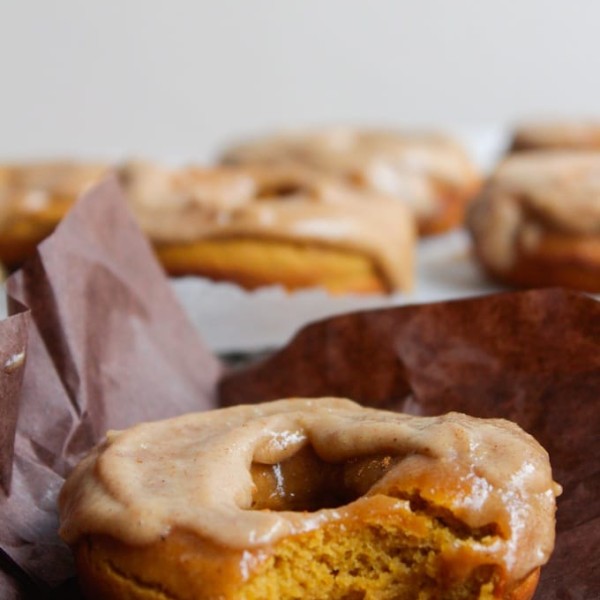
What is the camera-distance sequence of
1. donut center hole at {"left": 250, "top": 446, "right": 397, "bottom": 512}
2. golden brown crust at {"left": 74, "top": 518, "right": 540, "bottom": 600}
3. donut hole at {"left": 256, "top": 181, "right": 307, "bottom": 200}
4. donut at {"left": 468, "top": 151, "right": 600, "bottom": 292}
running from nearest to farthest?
golden brown crust at {"left": 74, "top": 518, "right": 540, "bottom": 600}, donut center hole at {"left": 250, "top": 446, "right": 397, "bottom": 512}, donut at {"left": 468, "top": 151, "right": 600, "bottom": 292}, donut hole at {"left": 256, "top": 181, "right": 307, "bottom": 200}

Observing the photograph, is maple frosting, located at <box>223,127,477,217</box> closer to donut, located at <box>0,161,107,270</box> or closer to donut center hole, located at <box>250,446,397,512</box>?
donut, located at <box>0,161,107,270</box>

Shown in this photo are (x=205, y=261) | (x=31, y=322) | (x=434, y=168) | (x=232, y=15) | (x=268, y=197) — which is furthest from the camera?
(x=232, y=15)

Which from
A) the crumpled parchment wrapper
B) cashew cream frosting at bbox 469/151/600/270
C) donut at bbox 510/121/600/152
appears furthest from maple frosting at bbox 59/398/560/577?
donut at bbox 510/121/600/152

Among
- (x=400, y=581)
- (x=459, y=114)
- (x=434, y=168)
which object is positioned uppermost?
(x=400, y=581)

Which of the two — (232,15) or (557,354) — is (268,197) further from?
(232,15)

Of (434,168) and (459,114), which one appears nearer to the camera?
(434,168)

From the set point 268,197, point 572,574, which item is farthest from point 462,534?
point 268,197

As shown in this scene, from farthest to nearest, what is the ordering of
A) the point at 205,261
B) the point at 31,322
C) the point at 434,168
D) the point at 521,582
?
the point at 434,168 < the point at 205,261 < the point at 31,322 < the point at 521,582

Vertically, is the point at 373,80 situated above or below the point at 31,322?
below
